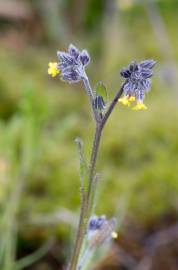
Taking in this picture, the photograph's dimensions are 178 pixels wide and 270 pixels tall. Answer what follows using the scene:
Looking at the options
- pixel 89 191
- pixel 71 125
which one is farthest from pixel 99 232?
pixel 71 125

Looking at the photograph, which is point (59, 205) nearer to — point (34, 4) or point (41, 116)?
point (41, 116)

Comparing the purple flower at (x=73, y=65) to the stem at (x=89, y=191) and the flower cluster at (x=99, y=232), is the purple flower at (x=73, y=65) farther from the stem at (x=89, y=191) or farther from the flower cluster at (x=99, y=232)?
the flower cluster at (x=99, y=232)

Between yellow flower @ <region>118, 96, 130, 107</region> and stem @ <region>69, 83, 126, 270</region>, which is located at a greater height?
yellow flower @ <region>118, 96, 130, 107</region>

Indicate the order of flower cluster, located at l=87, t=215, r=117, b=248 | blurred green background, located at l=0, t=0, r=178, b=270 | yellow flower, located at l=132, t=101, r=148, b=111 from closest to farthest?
1. yellow flower, located at l=132, t=101, r=148, b=111
2. flower cluster, located at l=87, t=215, r=117, b=248
3. blurred green background, located at l=0, t=0, r=178, b=270

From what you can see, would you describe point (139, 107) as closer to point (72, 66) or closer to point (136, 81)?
point (136, 81)

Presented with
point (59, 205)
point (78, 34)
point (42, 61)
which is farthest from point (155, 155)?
point (78, 34)

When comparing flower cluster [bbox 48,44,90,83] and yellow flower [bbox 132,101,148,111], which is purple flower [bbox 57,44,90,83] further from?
yellow flower [bbox 132,101,148,111]

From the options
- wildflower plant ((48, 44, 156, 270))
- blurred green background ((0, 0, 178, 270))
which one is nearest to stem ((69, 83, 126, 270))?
wildflower plant ((48, 44, 156, 270))

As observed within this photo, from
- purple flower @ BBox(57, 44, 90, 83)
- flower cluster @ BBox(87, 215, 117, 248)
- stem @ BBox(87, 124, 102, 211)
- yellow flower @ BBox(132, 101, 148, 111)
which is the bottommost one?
flower cluster @ BBox(87, 215, 117, 248)
